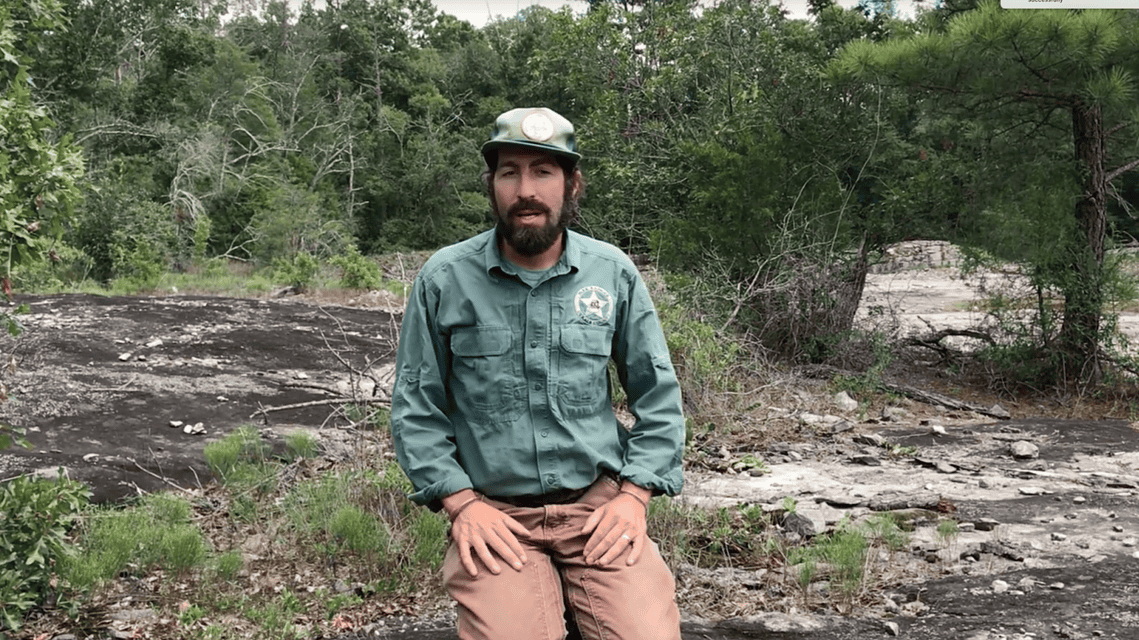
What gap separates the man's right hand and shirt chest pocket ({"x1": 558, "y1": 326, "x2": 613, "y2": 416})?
300mm

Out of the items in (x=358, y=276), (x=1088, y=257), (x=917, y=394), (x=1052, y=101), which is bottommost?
(x=917, y=394)

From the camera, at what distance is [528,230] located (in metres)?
2.31

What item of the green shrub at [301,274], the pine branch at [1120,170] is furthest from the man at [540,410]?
the green shrub at [301,274]

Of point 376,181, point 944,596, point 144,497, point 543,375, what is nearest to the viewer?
point 543,375

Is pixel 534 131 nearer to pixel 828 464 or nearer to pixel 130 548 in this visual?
pixel 130 548

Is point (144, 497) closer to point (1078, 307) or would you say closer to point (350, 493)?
point (350, 493)

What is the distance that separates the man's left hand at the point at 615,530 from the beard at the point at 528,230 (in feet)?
1.98

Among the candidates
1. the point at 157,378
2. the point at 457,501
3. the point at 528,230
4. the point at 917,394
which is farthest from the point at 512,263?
the point at 917,394

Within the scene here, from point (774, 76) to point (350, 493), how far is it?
8.46 meters

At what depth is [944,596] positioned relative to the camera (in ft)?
12.9

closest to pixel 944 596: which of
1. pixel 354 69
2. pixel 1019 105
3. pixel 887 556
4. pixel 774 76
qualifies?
pixel 887 556

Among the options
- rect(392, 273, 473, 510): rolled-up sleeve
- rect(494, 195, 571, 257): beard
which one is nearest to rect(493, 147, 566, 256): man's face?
rect(494, 195, 571, 257): beard

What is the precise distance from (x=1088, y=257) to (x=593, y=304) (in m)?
7.83

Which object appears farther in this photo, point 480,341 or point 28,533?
point 28,533
